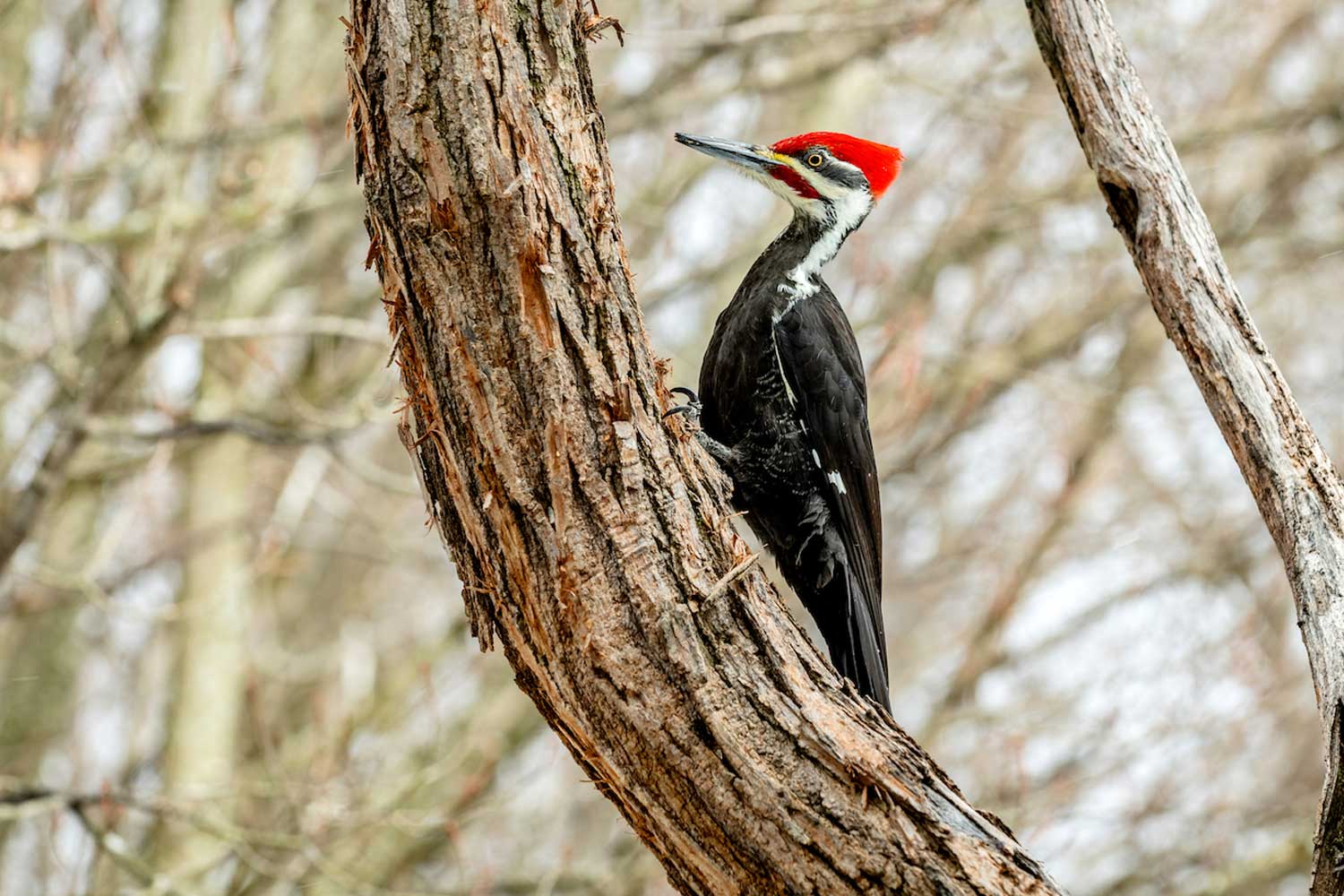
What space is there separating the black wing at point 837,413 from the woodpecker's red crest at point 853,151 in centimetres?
44

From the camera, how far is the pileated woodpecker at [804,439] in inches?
142

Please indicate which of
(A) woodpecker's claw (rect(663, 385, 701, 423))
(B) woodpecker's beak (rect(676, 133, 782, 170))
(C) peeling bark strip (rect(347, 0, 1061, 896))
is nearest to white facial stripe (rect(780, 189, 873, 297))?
(B) woodpecker's beak (rect(676, 133, 782, 170))

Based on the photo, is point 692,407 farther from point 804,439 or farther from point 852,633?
point 852,633

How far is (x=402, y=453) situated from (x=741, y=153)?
6199 mm

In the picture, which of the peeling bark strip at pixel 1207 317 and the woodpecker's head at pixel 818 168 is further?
the woodpecker's head at pixel 818 168

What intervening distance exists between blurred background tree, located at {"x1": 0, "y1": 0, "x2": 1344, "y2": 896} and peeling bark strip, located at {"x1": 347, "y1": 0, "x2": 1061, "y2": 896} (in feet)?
8.67

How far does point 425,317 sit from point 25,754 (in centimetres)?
721

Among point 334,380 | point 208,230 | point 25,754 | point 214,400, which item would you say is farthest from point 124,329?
point 25,754

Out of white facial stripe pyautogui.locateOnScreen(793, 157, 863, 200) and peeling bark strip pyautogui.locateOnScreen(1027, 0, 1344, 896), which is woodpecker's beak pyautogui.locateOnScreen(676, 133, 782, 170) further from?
peeling bark strip pyautogui.locateOnScreen(1027, 0, 1344, 896)

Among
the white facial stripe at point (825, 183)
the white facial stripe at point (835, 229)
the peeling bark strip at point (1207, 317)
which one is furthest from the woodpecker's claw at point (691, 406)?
the peeling bark strip at point (1207, 317)

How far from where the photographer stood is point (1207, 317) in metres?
2.72

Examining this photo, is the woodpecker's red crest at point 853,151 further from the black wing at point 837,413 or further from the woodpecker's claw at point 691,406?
the woodpecker's claw at point 691,406

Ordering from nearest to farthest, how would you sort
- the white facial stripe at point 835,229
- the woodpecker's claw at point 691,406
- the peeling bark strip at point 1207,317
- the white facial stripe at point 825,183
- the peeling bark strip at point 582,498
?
the peeling bark strip at point 582,498
the peeling bark strip at point 1207,317
the woodpecker's claw at point 691,406
the white facial stripe at point 835,229
the white facial stripe at point 825,183

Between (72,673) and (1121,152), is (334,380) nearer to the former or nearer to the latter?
(72,673)
